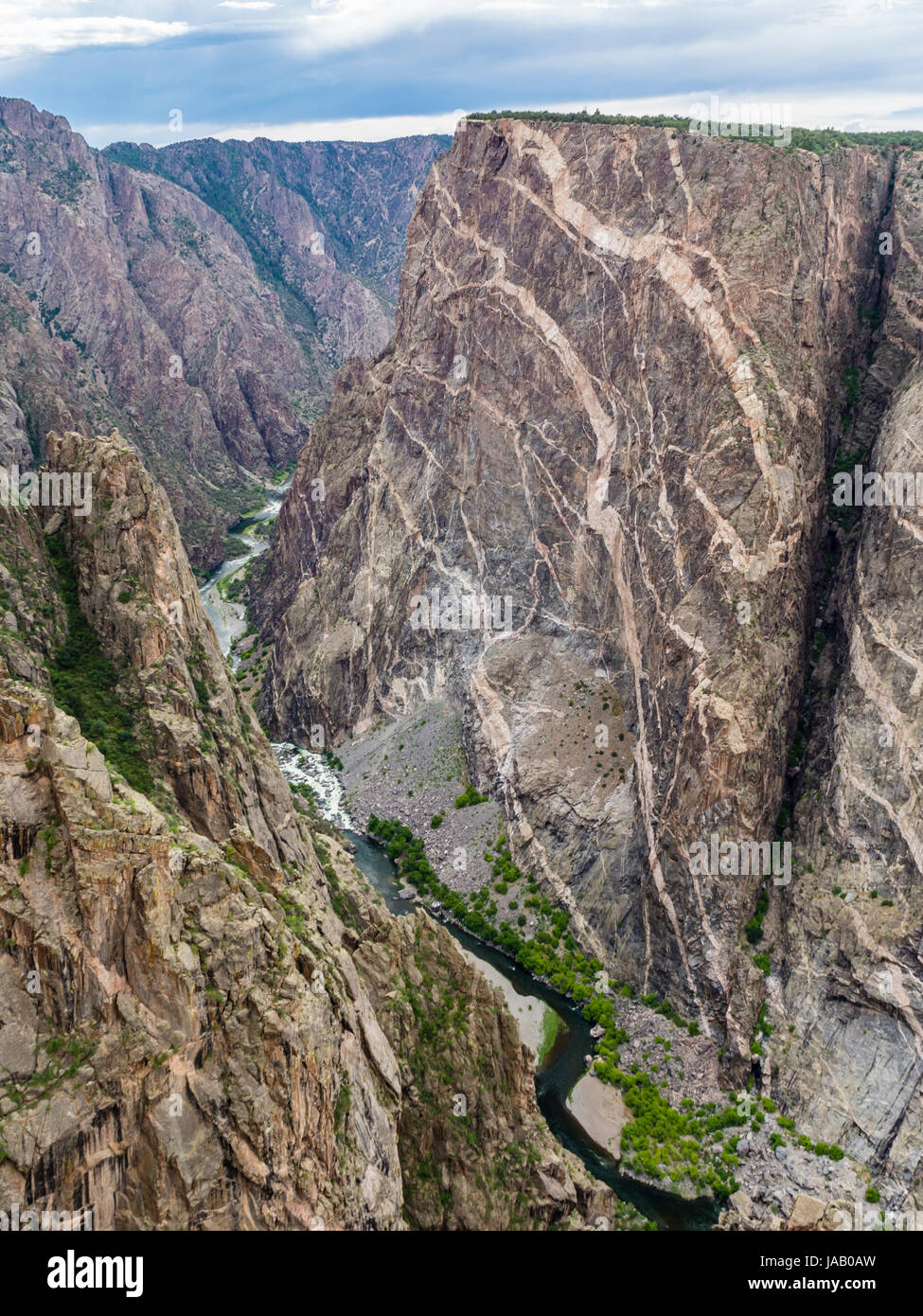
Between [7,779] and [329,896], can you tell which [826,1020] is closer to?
[329,896]

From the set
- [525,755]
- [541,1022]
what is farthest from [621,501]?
[541,1022]

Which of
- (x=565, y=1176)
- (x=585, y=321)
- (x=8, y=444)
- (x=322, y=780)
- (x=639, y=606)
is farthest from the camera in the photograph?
(x=8, y=444)

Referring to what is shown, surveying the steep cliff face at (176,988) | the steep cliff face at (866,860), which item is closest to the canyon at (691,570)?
the steep cliff face at (866,860)

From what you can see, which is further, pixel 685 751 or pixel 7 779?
pixel 685 751

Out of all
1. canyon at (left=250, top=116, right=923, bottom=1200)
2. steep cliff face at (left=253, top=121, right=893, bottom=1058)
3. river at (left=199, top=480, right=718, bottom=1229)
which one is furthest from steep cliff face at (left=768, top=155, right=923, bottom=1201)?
river at (left=199, top=480, right=718, bottom=1229)

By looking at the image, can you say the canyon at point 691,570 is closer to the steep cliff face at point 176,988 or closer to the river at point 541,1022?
the river at point 541,1022

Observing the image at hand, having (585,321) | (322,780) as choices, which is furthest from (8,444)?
(585,321)
